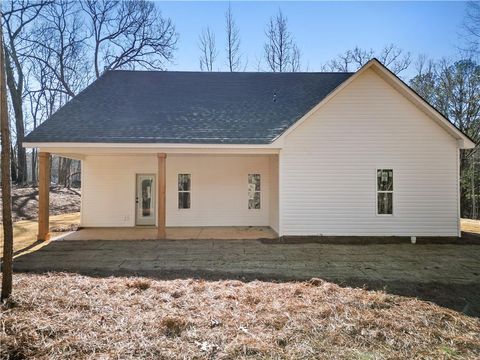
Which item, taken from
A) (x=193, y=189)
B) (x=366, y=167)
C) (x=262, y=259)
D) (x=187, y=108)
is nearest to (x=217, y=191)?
(x=193, y=189)

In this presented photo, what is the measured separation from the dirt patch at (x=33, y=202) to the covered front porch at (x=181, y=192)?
179 inches

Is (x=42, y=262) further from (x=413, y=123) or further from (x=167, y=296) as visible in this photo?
(x=413, y=123)

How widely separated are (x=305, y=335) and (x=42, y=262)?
625 centimetres

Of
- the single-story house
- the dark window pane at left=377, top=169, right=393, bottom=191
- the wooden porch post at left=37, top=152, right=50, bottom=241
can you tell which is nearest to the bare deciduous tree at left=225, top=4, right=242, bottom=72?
the single-story house

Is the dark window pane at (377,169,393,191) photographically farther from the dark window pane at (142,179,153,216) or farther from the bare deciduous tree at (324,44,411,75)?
the bare deciduous tree at (324,44,411,75)

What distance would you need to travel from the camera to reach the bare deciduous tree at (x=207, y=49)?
24.8 meters

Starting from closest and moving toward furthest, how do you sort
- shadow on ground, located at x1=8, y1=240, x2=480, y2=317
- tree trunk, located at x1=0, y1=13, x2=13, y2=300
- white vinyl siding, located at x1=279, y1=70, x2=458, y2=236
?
1. tree trunk, located at x1=0, y1=13, x2=13, y2=300
2. shadow on ground, located at x1=8, y1=240, x2=480, y2=317
3. white vinyl siding, located at x1=279, y1=70, x2=458, y2=236

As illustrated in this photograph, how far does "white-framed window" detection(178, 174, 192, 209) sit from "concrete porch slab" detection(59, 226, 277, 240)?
96cm

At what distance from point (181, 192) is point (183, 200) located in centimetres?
32

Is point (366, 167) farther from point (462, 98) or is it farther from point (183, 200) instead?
point (462, 98)

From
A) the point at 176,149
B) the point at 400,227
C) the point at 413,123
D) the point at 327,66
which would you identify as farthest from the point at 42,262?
the point at 327,66

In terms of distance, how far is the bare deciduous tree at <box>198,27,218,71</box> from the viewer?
24.8 m

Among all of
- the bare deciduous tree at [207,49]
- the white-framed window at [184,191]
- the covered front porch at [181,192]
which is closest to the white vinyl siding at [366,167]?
the covered front porch at [181,192]

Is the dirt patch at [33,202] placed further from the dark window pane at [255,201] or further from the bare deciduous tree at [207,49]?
the bare deciduous tree at [207,49]
